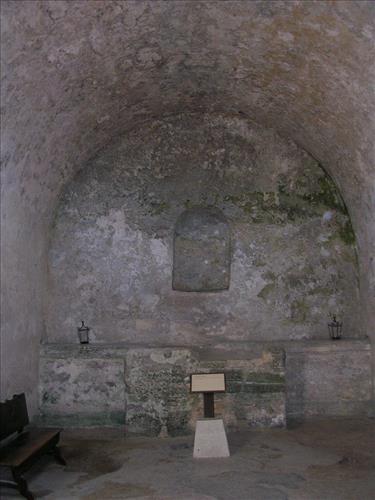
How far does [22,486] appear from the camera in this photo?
4.57 metres

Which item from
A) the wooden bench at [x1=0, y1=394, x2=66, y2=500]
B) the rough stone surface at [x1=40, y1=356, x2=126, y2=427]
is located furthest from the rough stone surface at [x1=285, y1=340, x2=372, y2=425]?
the wooden bench at [x1=0, y1=394, x2=66, y2=500]

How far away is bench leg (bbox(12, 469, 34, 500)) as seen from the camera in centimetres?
454

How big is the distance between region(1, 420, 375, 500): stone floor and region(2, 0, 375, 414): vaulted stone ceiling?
1.31 meters

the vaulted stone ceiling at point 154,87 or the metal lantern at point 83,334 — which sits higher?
the vaulted stone ceiling at point 154,87

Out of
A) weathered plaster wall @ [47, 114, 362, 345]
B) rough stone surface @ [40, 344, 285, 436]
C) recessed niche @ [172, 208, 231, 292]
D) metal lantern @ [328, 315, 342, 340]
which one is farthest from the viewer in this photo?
recessed niche @ [172, 208, 231, 292]

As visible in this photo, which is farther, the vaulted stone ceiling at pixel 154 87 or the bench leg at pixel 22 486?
the vaulted stone ceiling at pixel 154 87

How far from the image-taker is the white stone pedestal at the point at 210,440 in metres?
5.71

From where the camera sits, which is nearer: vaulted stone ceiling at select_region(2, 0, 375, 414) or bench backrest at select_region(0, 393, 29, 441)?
vaulted stone ceiling at select_region(2, 0, 375, 414)

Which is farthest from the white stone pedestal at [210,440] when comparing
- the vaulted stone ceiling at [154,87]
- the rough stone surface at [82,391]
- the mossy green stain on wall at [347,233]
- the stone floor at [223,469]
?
the mossy green stain on wall at [347,233]

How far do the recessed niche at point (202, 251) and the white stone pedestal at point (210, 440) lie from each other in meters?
2.34

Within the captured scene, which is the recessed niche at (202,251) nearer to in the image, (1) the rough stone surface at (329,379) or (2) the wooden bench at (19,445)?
(1) the rough stone surface at (329,379)

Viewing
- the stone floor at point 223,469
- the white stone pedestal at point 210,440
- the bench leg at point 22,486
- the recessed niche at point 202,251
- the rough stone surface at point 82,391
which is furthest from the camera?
the recessed niche at point 202,251

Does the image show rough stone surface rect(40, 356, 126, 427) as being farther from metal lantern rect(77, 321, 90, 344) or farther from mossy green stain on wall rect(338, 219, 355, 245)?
mossy green stain on wall rect(338, 219, 355, 245)

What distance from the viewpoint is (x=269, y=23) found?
17.2 ft
